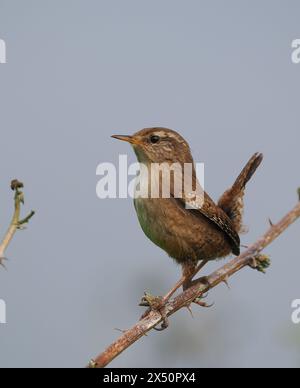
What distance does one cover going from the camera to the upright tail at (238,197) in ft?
12.1

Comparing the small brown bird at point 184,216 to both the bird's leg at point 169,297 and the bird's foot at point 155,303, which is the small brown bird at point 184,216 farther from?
the bird's foot at point 155,303

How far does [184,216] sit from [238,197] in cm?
72

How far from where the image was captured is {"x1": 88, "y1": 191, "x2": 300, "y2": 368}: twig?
1.76 m

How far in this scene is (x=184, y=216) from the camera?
3143mm

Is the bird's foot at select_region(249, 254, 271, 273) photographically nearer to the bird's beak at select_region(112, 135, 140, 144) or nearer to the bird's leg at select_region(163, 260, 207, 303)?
the bird's leg at select_region(163, 260, 207, 303)

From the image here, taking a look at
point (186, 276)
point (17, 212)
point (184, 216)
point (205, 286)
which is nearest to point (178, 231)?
point (184, 216)

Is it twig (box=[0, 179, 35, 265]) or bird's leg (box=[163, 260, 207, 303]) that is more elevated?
twig (box=[0, 179, 35, 265])

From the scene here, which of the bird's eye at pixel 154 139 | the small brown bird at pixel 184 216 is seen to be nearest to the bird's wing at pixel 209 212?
the small brown bird at pixel 184 216

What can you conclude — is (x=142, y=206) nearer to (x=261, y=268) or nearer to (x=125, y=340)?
(x=261, y=268)

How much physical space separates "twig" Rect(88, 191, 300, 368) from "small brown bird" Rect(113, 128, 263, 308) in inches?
15.9

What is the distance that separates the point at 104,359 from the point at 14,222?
1.78ft

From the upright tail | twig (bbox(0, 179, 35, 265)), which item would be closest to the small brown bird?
the upright tail

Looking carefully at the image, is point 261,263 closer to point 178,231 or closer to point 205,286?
point 205,286
